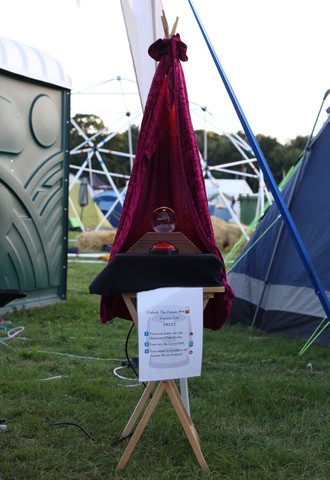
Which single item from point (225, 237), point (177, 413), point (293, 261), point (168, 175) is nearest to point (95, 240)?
point (225, 237)

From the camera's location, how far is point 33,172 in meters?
6.56

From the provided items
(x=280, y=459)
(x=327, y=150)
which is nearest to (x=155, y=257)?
(x=280, y=459)

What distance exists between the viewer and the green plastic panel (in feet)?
20.3

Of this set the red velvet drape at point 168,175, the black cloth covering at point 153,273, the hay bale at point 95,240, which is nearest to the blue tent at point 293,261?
the red velvet drape at point 168,175

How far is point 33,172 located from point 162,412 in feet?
11.8

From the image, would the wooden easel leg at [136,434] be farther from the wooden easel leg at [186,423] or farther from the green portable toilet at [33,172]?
the green portable toilet at [33,172]

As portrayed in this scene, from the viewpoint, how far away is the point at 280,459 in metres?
3.03

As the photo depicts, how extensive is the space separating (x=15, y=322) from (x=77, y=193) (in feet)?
57.5

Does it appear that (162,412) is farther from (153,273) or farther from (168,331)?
(153,273)

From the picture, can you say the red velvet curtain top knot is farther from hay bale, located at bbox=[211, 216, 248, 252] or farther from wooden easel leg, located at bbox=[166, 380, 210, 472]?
hay bale, located at bbox=[211, 216, 248, 252]

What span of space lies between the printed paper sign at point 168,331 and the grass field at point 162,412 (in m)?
0.45

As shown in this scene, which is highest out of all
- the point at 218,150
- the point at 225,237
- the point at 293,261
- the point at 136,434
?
the point at 218,150

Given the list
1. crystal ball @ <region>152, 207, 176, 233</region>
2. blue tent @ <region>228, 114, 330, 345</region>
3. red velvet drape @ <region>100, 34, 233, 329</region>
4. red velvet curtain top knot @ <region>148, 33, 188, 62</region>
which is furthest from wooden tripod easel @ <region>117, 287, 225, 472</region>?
blue tent @ <region>228, 114, 330, 345</region>

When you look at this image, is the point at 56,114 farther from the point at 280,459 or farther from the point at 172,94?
the point at 280,459
